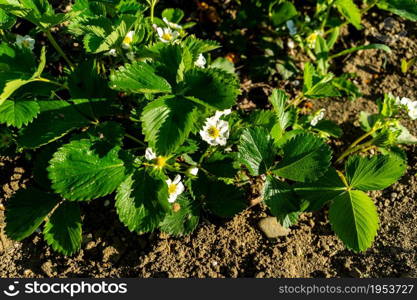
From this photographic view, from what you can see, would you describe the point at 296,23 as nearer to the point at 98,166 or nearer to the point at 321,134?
the point at 321,134

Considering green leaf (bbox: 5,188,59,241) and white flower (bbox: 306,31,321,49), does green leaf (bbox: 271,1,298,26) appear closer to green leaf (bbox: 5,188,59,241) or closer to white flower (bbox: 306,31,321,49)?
white flower (bbox: 306,31,321,49)

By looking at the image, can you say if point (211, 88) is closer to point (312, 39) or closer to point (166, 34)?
point (166, 34)

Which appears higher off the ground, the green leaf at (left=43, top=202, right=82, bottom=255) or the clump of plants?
the clump of plants

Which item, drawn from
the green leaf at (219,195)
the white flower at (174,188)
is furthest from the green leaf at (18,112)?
the green leaf at (219,195)

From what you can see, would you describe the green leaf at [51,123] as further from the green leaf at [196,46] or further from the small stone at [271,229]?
the small stone at [271,229]

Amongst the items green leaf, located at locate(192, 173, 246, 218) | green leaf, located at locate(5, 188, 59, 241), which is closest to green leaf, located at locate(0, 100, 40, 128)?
green leaf, located at locate(5, 188, 59, 241)

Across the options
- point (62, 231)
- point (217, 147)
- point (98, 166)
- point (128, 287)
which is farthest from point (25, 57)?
point (128, 287)
